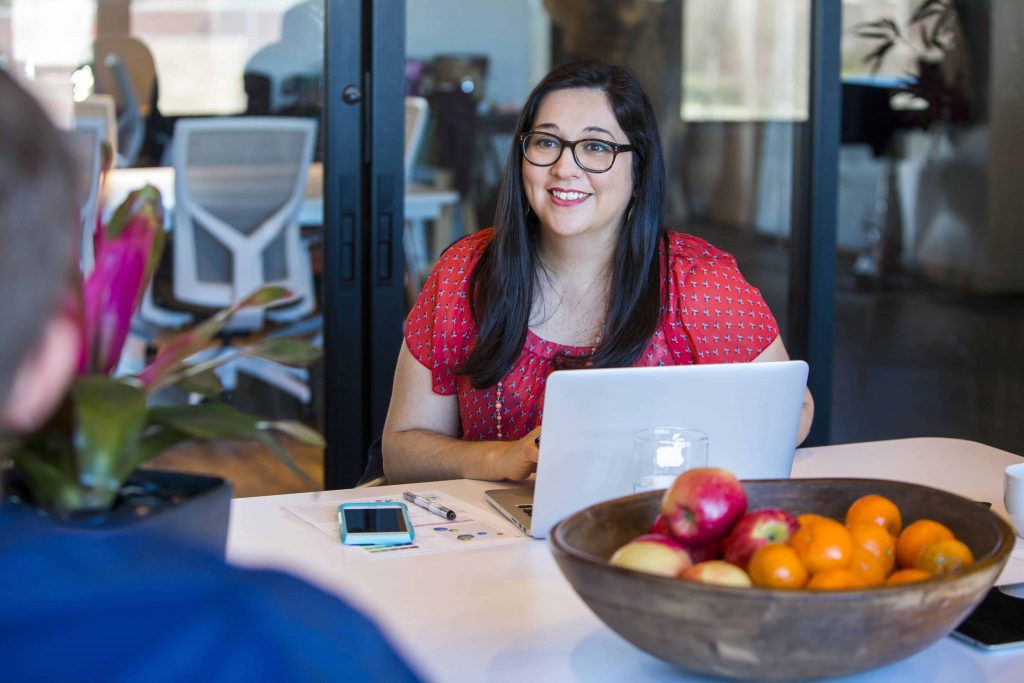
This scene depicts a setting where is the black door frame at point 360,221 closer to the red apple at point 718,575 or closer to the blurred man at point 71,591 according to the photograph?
the red apple at point 718,575

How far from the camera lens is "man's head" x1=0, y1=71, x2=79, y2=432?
587 millimetres

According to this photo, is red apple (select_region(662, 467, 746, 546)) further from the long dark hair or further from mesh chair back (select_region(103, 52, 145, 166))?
mesh chair back (select_region(103, 52, 145, 166))

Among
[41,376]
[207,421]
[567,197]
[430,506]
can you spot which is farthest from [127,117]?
[41,376]

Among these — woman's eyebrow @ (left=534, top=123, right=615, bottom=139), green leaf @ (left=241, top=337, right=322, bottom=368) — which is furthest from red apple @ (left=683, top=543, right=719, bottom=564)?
woman's eyebrow @ (left=534, top=123, right=615, bottom=139)

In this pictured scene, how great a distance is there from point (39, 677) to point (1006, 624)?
103 centimetres

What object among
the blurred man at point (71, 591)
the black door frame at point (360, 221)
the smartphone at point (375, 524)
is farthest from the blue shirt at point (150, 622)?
the black door frame at point (360, 221)

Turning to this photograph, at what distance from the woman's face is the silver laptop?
26.2 inches

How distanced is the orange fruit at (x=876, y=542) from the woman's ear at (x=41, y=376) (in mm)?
772

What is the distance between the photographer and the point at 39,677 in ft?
1.97

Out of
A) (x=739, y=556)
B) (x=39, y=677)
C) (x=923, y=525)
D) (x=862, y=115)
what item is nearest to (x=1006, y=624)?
(x=923, y=525)

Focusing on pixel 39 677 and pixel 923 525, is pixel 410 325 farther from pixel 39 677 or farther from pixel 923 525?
pixel 39 677

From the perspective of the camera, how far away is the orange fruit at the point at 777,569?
109 centimetres

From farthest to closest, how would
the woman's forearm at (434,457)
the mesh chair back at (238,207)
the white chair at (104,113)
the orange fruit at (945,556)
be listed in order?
the mesh chair back at (238,207) < the white chair at (104,113) < the woman's forearm at (434,457) < the orange fruit at (945,556)

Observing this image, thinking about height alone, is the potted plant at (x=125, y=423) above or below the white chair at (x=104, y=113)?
below
